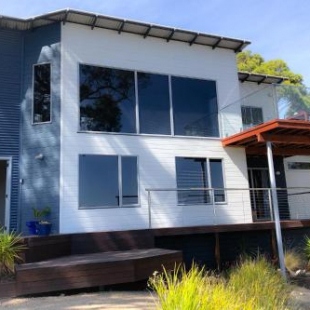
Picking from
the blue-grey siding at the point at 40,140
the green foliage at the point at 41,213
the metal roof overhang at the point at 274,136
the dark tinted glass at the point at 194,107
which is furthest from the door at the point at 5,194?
the metal roof overhang at the point at 274,136

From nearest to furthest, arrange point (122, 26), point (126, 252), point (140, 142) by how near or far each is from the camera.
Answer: point (126, 252) < point (140, 142) < point (122, 26)

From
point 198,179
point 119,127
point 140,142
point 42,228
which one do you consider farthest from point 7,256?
point 198,179

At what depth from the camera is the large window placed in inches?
463

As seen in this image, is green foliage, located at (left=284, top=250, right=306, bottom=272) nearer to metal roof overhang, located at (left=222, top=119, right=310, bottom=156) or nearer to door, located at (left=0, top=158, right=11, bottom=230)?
metal roof overhang, located at (left=222, top=119, right=310, bottom=156)

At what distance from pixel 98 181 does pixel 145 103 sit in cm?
316

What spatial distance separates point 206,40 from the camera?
1365 cm

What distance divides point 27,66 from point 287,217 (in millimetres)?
11313

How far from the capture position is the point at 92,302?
6.45 m

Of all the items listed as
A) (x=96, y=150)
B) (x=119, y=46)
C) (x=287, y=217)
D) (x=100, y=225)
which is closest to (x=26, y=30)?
(x=119, y=46)

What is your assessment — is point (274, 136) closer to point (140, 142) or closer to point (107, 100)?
point (140, 142)

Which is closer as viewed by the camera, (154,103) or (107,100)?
(107,100)

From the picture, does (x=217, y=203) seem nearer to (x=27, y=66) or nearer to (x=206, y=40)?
(x=206, y=40)

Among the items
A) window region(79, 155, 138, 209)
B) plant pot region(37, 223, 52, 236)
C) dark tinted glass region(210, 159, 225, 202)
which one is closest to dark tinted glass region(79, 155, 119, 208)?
window region(79, 155, 138, 209)

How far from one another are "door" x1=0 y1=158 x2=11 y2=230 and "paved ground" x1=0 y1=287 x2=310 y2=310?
170 inches
